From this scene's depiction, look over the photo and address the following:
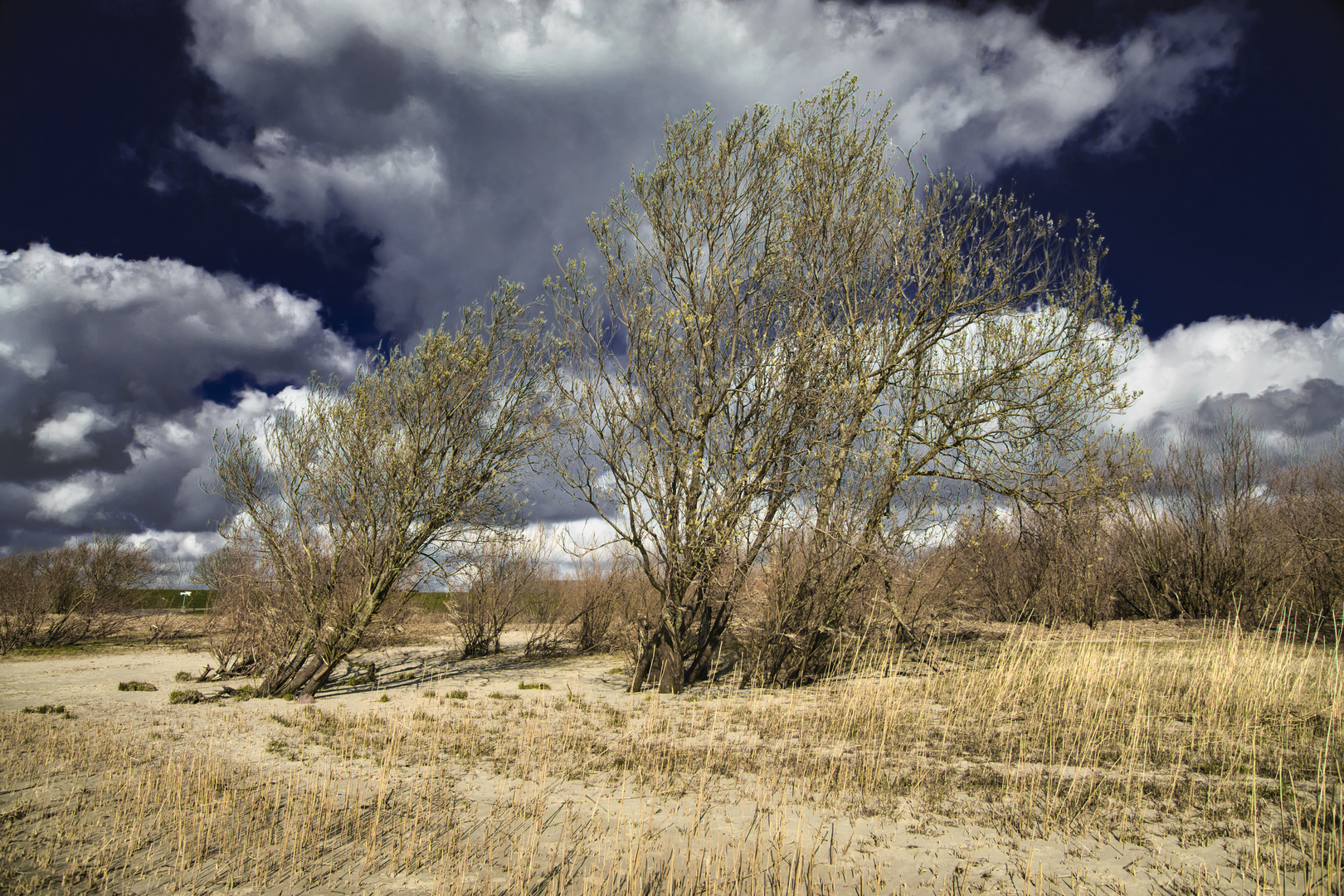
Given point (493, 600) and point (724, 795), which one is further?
point (493, 600)

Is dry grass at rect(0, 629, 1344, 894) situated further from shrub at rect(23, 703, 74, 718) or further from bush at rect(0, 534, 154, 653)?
bush at rect(0, 534, 154, 653)

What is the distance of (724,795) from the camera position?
16.7ft

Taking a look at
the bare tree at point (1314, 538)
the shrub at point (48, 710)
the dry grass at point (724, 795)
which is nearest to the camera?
the dry grass at point (724, 795)

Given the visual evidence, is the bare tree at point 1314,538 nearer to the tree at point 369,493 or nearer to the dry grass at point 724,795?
the dry grass at point 724,795

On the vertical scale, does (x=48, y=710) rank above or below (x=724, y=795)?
below

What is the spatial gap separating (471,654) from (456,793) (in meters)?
12.1

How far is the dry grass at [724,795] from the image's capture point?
12.1ft

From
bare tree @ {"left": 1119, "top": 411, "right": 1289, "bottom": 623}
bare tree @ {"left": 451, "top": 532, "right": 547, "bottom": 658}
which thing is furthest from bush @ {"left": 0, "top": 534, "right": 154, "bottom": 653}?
bare tree @ {"left": 1119, "top": 411, "right": 1289, "bottom": 623}

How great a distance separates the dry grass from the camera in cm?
370

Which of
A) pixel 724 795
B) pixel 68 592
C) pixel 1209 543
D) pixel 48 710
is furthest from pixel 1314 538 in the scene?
pixel 68 592

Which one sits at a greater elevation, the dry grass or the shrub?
the dry grass

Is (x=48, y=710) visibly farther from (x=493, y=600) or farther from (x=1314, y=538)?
(x=1314, y=538)

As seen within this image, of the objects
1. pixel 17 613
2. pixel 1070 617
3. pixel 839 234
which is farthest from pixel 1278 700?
pixel 17 613

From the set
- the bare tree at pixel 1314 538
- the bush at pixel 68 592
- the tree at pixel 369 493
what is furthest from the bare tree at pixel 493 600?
the bare tree at pixel 1314 538
